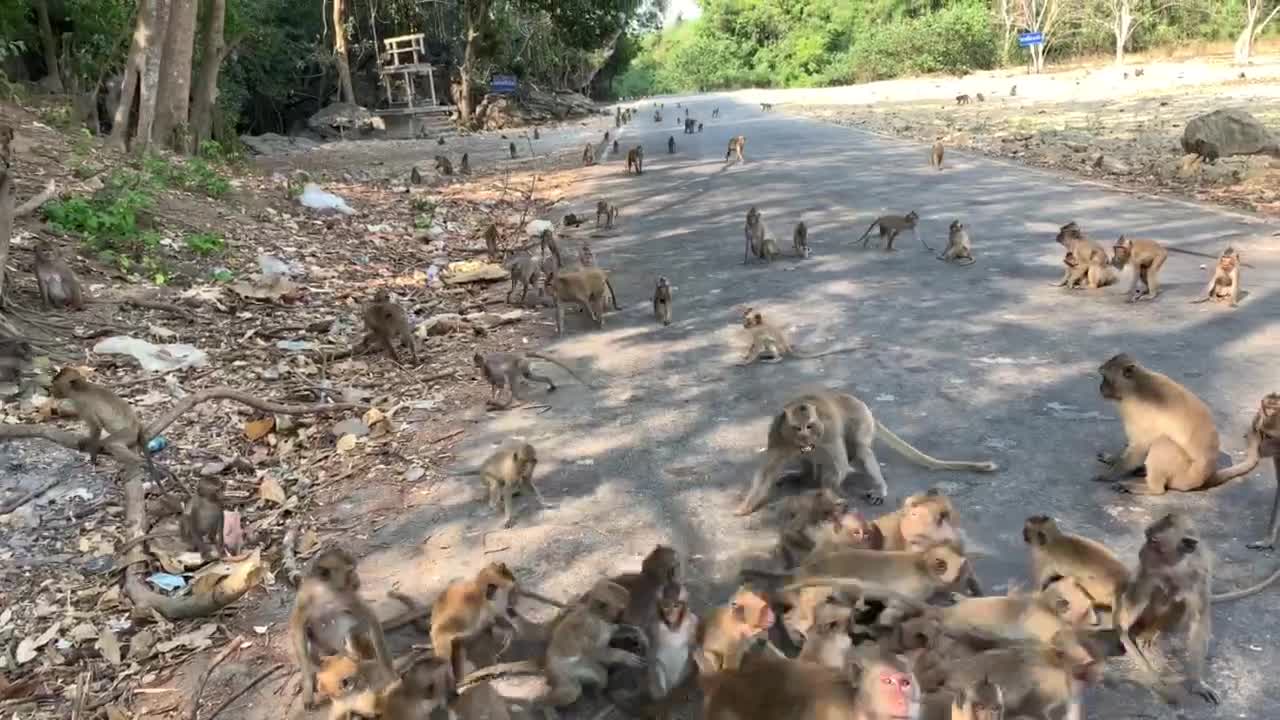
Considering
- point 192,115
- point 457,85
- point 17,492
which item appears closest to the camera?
point 17,492

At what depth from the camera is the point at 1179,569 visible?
3566 millimetres

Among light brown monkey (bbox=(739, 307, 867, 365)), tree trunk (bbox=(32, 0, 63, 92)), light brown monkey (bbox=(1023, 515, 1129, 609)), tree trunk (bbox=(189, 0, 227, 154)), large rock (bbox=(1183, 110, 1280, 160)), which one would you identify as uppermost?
tree trunk (bbox=(32, 0, 63, 92))

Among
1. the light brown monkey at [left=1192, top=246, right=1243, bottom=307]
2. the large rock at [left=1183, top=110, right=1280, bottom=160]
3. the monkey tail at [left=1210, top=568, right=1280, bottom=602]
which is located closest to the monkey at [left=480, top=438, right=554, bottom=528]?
the monkey tail at [left=1210, top=568, right=1280, bottom=602]

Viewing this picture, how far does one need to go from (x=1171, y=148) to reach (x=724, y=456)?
1745 cm

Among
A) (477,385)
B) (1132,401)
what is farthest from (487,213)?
(1132,401)

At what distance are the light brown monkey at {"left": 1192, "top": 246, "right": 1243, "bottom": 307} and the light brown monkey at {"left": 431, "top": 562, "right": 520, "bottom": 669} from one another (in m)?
7.39

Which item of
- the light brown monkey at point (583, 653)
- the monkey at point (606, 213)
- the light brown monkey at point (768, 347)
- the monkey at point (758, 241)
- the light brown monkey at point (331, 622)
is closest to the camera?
the light brown monkey at point (583, 653)

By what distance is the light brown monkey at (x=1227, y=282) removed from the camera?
8.17m

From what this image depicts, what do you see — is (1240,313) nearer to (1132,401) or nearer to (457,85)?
(1132,401)

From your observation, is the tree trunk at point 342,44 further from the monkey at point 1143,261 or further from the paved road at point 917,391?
the monkey at point 1143,261

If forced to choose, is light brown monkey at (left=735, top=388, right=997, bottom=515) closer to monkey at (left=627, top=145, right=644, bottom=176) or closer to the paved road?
the paved road

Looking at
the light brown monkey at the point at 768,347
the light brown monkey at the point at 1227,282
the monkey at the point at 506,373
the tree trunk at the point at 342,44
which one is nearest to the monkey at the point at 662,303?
the light brown monkey at the point at 768,347

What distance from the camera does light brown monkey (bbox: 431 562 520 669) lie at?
3936 millimetres

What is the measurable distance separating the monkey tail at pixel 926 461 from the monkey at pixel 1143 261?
14.2 ft
